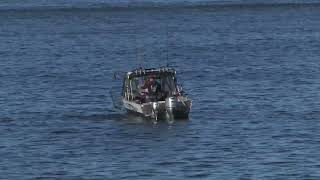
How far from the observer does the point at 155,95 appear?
85875 mm

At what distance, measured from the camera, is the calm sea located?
231ft

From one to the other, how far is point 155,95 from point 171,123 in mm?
2176

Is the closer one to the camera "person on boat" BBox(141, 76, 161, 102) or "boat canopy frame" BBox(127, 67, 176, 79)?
"person on boat" BBox(141, 76, 161, 102)

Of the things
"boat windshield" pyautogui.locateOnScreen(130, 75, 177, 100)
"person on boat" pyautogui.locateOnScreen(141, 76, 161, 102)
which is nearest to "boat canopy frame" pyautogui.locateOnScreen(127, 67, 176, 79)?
"boat windshield" pyautogui.locateOnScreen(130, 75, 177, 100)

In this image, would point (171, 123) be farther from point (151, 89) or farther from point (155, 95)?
point (151, 89)

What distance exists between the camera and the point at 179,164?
233ft

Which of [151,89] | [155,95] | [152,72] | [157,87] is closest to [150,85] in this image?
[151,89]

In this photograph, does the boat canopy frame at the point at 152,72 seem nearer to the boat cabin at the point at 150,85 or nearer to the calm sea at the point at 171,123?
the boat cabin at the point at 150,85

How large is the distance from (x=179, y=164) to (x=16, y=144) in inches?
471

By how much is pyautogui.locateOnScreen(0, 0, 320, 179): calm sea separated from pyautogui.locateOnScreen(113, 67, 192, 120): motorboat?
0.78m

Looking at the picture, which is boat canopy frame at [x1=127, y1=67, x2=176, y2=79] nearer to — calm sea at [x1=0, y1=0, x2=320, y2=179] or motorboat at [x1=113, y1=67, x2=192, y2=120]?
motorboat at [x1=113, y1=67, x2=192, y2=120]

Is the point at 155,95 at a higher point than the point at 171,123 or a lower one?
higher

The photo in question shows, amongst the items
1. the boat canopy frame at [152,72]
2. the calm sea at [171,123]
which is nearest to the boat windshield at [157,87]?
the boat canopy frame at [152,72]

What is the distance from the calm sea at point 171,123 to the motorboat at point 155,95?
780 millimetres
